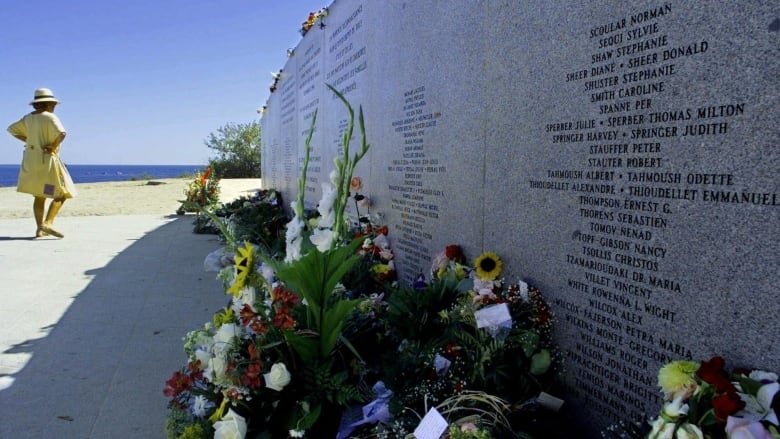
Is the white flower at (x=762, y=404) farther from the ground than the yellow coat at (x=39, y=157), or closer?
closer

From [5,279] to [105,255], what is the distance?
160cm

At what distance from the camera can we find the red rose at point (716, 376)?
1.32 metres

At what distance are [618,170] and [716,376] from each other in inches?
32.8

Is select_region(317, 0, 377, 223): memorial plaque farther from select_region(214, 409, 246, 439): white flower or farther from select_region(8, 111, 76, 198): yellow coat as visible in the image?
select_region(8, 111, 76, 198): yellow coat

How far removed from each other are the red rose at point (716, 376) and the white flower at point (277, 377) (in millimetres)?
1429

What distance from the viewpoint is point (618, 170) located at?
1971mm

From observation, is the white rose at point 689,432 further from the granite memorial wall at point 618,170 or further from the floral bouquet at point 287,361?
the floral bouquet at point 287,361

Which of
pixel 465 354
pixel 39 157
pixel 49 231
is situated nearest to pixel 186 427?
pixel 465 354

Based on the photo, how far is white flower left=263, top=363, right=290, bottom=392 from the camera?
2.15m

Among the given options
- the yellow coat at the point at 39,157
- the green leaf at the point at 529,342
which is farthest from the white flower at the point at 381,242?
the yellow coat at the point at 39,157

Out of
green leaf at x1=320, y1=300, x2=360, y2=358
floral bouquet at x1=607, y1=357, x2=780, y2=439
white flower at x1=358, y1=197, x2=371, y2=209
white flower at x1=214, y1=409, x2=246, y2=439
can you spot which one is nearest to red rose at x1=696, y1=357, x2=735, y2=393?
floral bouquet at x1=607, y1=357, x2=780, y2=439

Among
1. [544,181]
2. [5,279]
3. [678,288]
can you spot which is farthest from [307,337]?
[5,279]

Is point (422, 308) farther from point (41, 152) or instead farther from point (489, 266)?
point (41, 152)

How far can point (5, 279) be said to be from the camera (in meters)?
6.33
